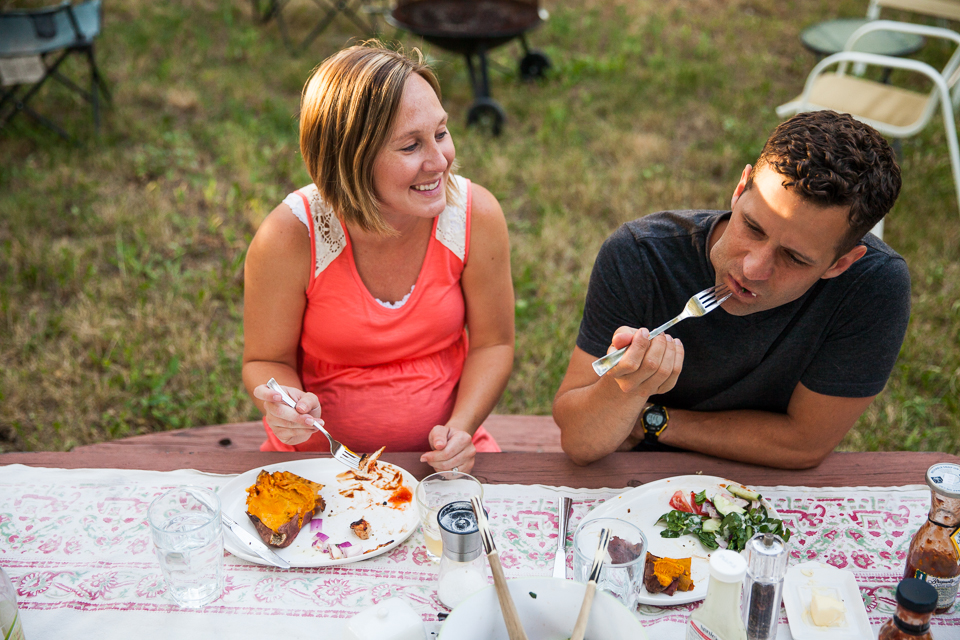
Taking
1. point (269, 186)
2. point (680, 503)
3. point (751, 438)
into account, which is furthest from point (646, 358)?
point (269, 186)

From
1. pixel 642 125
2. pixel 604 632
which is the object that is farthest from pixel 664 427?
pixel 642 125

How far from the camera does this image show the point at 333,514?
1.54 meters

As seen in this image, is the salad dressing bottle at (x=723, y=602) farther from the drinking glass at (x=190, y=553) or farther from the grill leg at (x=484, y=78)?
the grill leg at (x=484, y=78)

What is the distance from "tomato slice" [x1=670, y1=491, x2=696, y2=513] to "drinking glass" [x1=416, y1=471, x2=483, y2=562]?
16.8 inches

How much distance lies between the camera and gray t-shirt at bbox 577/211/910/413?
1.74 meters

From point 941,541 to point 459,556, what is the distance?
0.78 meters

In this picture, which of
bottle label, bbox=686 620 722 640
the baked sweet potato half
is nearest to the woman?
the baked sweet potato half

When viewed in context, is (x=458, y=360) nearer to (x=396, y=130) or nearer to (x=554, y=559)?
(x=396, y=130)

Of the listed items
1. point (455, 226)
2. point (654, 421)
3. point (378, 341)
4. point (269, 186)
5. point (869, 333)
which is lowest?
point (269, 186)

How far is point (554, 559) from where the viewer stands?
1.42 meters

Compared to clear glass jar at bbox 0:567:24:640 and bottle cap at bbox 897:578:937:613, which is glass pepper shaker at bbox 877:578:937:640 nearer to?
bottle cap at bbox 897:578:937:613

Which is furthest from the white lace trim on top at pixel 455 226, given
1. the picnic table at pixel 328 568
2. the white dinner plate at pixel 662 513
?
the white dinner plate at pixel 662 513

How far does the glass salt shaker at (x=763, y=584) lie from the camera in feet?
3.53

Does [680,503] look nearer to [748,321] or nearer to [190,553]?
[748,321]
